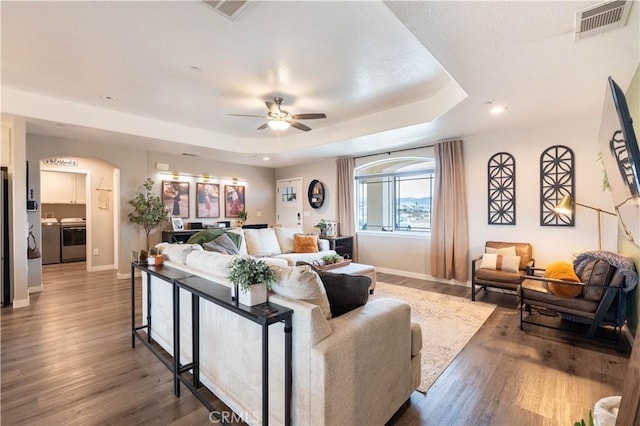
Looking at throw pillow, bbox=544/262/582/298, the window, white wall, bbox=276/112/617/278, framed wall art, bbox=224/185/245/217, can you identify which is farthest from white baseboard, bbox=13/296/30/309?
throw pillow, bbox=544/262/582/298

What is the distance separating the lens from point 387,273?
5.99 metres

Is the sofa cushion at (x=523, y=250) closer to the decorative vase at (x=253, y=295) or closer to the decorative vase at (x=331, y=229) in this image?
the decorative vase at (x=331, y=229)

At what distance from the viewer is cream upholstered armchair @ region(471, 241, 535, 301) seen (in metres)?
3.90

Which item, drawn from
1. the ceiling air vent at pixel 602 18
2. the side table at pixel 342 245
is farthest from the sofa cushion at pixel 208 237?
the ceiling air vent at pixel 602 18

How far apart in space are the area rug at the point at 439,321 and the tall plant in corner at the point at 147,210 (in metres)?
4.47

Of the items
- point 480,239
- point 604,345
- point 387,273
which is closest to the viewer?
point 604,345

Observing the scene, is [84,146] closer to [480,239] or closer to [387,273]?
[387,273]

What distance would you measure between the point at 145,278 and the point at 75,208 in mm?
6655

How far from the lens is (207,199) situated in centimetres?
696

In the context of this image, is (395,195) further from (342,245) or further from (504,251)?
(504,251)

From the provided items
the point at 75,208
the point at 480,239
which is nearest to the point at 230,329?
the point at 480,239

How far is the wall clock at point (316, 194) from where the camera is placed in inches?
280

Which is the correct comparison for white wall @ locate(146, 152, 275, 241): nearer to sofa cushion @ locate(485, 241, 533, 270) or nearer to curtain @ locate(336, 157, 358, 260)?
curtain @ locate(336, 157, 358, 260)

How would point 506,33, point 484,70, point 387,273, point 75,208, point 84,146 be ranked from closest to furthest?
point 506,33
point 484,70
point 84,146
point 387,273
point 75,208
